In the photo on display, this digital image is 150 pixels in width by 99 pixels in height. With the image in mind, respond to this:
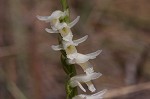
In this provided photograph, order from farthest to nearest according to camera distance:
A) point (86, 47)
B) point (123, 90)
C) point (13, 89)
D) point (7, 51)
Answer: point (86, 47) < point (7, 51) < point (123, 90) < point (13, 89)

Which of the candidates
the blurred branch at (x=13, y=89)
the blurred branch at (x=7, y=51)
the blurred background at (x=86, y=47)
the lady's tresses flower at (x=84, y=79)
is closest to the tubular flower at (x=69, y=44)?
the lady's tresses flower at (x=84, y=79)

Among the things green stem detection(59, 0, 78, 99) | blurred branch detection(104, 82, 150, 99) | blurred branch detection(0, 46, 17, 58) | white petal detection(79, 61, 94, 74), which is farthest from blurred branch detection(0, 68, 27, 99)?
white petal detection(79, 61, 94, 74)

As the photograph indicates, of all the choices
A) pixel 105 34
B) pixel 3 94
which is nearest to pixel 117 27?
pixel 105 34

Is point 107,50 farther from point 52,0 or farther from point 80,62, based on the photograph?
point 80,62

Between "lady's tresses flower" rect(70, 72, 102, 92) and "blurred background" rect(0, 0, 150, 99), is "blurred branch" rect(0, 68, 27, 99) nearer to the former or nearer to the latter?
"blurred background" rect(0, 0, 150, 99)

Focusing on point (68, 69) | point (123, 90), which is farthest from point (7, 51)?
point (68, 69)

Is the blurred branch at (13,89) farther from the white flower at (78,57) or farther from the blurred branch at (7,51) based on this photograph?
the white flower at (78,57)

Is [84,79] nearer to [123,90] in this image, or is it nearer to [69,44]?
[69,44]

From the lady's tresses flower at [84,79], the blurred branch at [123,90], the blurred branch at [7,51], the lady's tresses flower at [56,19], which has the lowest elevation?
the lady's tresses flower at [84,79]
